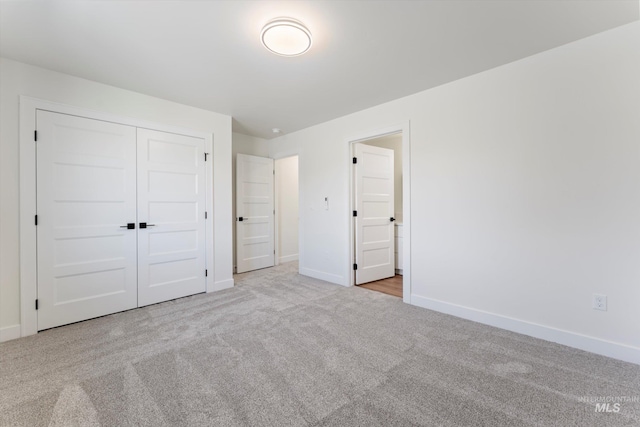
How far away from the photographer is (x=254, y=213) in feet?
16.1

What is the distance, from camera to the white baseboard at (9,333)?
7.60 feet

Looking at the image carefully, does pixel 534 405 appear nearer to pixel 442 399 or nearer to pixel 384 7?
pixel 442 399

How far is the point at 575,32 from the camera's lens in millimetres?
2014

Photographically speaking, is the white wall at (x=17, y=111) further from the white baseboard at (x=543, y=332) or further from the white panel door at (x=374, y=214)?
the white baseboard at (x=543, y=332)

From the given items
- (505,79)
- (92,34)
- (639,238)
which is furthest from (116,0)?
(639,238)

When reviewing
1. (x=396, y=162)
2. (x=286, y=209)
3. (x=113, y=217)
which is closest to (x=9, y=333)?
(x=113, y=217)

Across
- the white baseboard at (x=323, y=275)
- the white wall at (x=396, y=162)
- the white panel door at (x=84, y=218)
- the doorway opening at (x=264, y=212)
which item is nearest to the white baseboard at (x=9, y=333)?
the white panel door at (x=84, y=218)

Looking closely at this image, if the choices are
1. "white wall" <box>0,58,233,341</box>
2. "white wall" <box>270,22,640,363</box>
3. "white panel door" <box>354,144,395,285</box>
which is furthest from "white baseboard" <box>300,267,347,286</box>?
"white wall" <box>0,58,233,341</box>

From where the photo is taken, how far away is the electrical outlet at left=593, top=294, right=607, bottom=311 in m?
2.05

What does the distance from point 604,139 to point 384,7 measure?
1939mm

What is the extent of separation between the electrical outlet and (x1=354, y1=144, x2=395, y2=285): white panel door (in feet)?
7.97

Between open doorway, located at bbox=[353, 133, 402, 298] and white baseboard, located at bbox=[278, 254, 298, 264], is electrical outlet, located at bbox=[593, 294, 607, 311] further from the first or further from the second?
white baseboard, located at bbox=[278, 254, 298, 264]

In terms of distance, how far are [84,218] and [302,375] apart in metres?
2.70

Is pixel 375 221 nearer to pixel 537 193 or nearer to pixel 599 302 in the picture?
pixel 537 193
